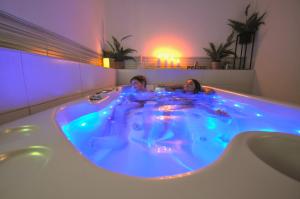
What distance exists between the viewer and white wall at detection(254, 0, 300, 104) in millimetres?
1712

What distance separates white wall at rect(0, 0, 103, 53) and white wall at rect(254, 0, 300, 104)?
251cm

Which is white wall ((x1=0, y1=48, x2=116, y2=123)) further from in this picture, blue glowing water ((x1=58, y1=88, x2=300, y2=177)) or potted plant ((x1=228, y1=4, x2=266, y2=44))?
potted plant ((x1=228, y1=4, x2=266, y2=44))

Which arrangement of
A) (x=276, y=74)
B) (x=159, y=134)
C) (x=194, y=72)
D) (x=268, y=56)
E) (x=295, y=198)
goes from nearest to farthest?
(x=295, y=198), (x=159, y=134), (x=276, y=74), (x=268, y=56), (x=194, y=72)

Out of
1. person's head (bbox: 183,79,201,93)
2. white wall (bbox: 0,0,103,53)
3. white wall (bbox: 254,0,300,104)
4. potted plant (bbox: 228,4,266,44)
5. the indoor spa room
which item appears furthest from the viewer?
potted plant (bbox: 228,4,266,44)

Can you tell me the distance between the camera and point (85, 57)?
81.2 inches

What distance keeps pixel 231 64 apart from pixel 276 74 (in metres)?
0.92

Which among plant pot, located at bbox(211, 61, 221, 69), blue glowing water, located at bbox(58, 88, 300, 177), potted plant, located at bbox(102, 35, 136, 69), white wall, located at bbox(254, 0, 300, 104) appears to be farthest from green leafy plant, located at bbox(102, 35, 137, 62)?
white wall, located at bbox(254, 0, 300, 104)

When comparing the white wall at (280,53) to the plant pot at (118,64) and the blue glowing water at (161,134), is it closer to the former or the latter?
the blue glowing water at (161,134)

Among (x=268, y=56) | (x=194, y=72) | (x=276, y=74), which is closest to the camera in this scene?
(x=276, y=74)

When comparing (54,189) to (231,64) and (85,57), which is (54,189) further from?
(231,64)

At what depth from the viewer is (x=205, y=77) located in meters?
2.61

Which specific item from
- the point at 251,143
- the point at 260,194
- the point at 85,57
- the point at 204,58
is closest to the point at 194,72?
the point at 204,58

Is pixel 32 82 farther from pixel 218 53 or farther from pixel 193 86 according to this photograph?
pixel 218 53

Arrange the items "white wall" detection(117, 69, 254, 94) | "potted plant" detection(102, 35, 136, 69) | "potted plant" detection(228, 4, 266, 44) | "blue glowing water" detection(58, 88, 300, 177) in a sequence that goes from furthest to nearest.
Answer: "potted plant" detection(102, 35, 136, 69) < "white wall" detection(117, 69, 254, 94) < "potted plant" detection(228, 4, 266, 44) < "blue glowing water" detection(58, 88, 300, 177)
